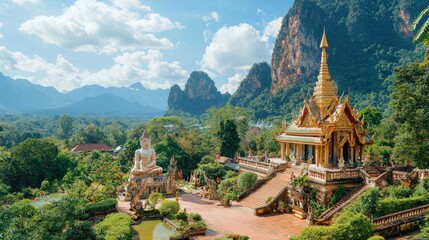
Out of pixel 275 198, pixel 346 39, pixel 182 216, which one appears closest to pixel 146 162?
pixel 182 216

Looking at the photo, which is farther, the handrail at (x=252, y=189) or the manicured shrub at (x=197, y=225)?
the handrail at (x=252, y=189)

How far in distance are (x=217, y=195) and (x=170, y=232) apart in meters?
7.03

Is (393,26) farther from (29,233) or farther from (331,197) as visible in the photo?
(29,233)

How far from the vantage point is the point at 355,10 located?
13400 cm

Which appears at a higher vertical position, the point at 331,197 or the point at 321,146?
the point at 321,146

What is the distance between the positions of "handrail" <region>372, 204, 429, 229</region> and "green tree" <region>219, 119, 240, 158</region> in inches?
996

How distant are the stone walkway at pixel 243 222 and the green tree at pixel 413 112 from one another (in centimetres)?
711

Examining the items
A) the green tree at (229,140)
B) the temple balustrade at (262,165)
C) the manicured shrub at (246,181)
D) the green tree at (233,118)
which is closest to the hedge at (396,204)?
the temple balustrade at (262,165)

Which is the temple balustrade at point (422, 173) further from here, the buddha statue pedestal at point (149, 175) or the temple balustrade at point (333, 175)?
the buddha statue pedestal at point (149, 175)

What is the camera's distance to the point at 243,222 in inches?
714

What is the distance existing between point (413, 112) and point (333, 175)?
5.27 m

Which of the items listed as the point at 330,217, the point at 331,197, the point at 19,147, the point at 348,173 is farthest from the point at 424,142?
the point at 19,147

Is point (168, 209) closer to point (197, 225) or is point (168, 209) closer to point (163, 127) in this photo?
point (197, 225)

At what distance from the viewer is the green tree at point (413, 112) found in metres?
19.0
